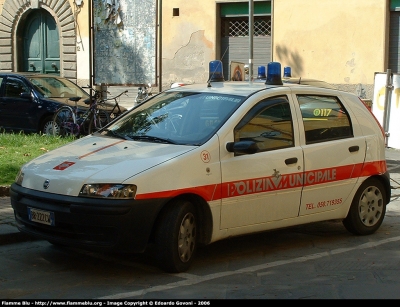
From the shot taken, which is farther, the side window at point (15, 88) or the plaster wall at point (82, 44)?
the plaster wall at point (82, 44)

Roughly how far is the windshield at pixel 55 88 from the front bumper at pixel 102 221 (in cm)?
1057

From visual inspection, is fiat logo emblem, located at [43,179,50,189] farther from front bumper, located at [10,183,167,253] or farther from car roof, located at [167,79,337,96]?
car roof, located at [167,79,337,96]

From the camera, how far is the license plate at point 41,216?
6113 millimetres

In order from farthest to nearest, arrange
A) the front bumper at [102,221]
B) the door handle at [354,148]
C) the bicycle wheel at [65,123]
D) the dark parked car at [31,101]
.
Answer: the dark parked car at [31,101] → the bicycle wheel at [65,123] → the door handle at [354,148] → the front bumper at [102,221]

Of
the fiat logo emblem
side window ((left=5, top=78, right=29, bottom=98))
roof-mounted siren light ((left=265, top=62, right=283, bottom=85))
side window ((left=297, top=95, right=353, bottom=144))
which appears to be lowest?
the fiat logo emblem

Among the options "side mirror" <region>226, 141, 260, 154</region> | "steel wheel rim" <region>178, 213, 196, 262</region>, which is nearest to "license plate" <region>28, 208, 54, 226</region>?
"steel wheel rim" <region>178, 213, 196, 262</region>

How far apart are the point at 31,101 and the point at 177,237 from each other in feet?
35.2

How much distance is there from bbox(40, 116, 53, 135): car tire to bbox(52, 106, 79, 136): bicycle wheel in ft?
1.00

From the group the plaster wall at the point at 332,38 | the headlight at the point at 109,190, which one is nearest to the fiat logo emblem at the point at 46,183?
the headlight at the point at 109,190

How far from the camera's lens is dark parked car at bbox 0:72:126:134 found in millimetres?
15992

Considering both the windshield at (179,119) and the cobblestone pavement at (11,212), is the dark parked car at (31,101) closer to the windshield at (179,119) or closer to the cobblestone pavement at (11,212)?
the cobblestone pavement at (11,212)

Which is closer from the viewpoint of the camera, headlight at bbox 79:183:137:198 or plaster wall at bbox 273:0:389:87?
headlight at bbox 79:183:137:198

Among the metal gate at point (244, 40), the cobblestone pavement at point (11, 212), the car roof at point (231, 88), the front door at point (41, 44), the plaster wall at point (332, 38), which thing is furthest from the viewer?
the front door at point (41, 44)

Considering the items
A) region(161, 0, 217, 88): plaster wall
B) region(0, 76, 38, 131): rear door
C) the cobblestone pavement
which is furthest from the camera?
region(161, 0, 217, 88): plaster wall
